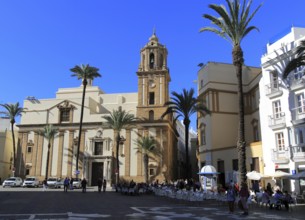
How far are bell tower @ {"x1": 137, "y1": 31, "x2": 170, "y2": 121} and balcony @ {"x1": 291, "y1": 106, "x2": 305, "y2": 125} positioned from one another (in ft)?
99.5

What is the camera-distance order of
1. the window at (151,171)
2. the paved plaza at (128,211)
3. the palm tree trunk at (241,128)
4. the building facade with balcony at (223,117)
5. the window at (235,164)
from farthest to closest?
1. the window at (151,171)
2. the building facade with balcony at (223,117)
3. the window at (235,164)
4. the palm tree trunk at (241,128)
5. the paved plaza at (128,211)

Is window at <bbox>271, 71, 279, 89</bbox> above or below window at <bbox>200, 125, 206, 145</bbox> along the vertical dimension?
above

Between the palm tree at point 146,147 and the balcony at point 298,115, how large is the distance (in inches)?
1124

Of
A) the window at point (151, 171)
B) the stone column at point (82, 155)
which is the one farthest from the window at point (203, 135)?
the stone column at point (82, 155)

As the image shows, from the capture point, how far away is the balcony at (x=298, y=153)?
25.3 metres

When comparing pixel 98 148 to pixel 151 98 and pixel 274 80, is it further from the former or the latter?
pixel 274 80

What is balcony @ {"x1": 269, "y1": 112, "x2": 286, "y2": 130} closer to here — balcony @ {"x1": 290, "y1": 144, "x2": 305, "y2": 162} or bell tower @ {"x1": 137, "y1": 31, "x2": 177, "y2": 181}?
balcony @ {"x1": 290, "y1": 144, "x2": 305, "y2": 162}

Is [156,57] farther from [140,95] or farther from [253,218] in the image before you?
[253,218]

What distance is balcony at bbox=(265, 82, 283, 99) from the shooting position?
28.4 meters

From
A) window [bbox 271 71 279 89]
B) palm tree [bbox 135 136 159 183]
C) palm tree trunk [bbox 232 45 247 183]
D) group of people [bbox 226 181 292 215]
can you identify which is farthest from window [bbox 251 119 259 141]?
palm tree [bbox 135 136 159 183]

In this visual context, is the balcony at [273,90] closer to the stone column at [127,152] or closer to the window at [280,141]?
the window at [280,141]

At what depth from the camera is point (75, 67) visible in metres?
52.5

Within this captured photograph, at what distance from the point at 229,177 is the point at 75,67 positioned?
3034cm

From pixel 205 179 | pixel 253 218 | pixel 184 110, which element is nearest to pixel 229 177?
pixel 205 179
